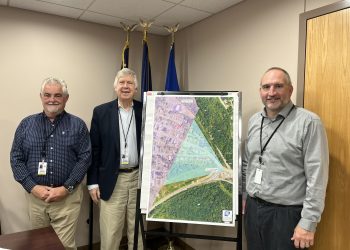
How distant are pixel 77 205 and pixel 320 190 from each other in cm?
180

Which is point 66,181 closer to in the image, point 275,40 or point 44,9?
point 44,9

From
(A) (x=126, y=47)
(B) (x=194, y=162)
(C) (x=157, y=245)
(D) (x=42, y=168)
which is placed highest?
(A) (x=126, y=47)

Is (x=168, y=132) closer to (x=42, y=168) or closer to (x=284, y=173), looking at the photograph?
(x=284, y=173)

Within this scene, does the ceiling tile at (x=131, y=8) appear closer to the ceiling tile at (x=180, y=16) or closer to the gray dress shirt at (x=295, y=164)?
the ceiling tile at (x=180, y=16)

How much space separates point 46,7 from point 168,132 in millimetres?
1821

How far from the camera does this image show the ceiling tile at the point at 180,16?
273 centimetres

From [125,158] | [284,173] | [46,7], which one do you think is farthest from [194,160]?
Answer: [46,7]

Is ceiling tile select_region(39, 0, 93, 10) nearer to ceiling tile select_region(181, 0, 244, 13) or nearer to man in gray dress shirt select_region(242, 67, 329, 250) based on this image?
ceiling tile select_region(181, 0, 244, 13)

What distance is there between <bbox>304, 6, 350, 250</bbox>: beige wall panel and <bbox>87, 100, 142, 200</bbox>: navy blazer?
4.67 feet

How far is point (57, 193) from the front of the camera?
7.13 feet

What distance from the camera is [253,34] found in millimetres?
2410

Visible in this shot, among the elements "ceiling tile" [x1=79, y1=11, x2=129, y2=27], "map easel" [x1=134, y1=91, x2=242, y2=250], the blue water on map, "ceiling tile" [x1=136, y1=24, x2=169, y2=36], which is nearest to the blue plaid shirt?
"map easel" [x1=134, y1=91, x2=242, y2=250]

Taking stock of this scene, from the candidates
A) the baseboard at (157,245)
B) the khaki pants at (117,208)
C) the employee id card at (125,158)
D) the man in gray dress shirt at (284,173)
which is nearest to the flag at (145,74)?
the employee id card at (125,158)

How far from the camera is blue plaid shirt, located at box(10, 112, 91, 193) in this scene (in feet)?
7.20
